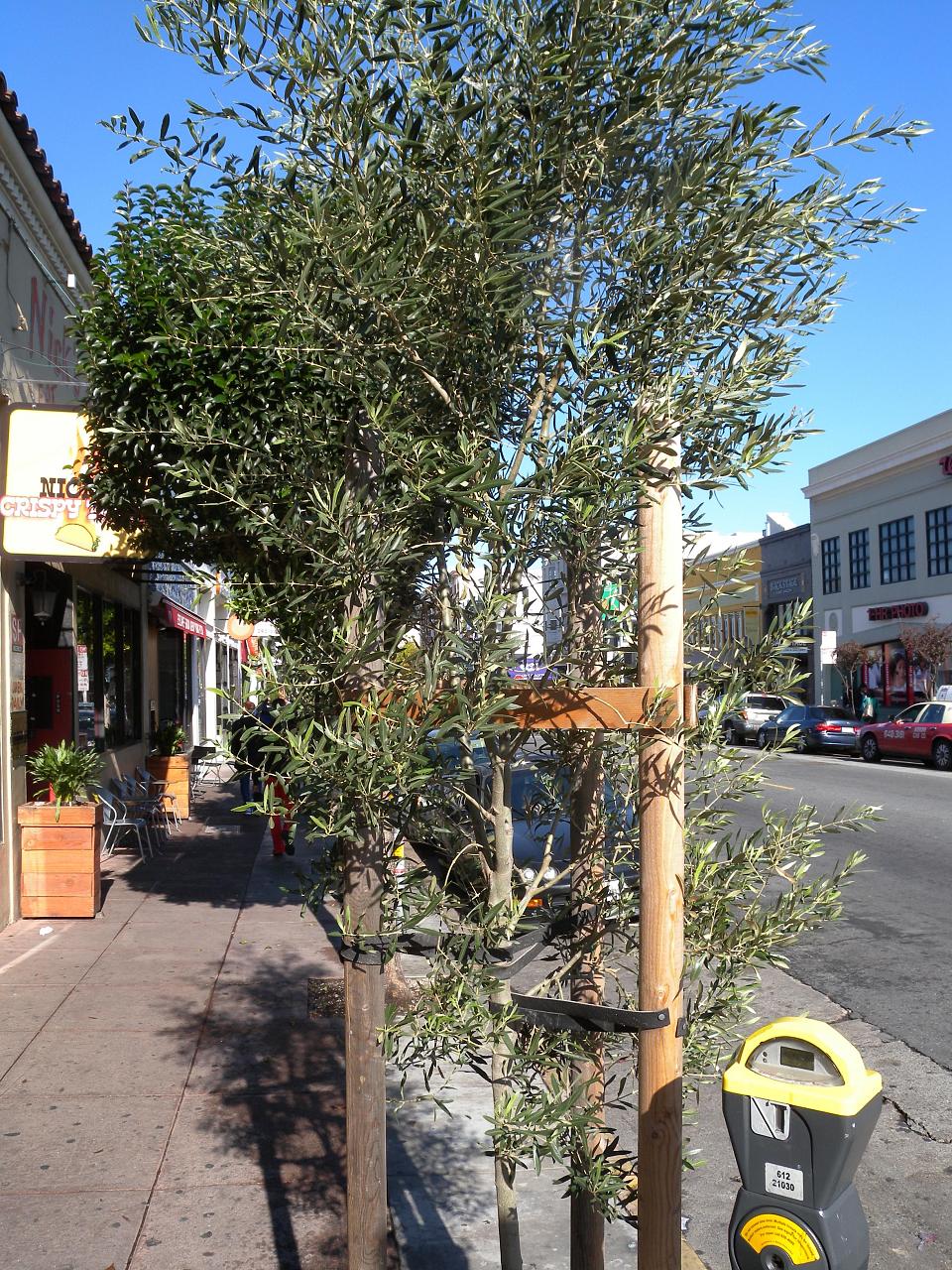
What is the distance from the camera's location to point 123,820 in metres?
11.7

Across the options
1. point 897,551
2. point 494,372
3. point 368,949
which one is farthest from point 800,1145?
point 897,551

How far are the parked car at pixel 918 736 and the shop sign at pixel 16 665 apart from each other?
20.3 metres

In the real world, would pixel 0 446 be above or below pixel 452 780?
above

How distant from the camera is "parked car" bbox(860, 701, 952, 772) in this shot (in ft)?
80.9

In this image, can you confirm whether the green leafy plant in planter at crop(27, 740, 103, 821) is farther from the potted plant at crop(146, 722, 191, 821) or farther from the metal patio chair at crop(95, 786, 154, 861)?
the potted plant at crop(146, 722, 191, 821)

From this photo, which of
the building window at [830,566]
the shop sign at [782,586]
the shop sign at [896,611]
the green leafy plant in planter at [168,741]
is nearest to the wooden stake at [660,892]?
the green leafy plant in planter at [168,741]

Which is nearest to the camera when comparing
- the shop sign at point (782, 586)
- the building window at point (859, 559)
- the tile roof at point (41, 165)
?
the tile roof at point (41, 165)

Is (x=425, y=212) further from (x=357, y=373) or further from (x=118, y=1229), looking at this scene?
(x=118, y=1229)

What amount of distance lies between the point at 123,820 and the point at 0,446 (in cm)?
448

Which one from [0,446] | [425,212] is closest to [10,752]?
[0,446]

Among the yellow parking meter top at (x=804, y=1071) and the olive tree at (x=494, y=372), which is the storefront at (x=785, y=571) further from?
A: the yellow parking meter top at (x=804, y=1071)

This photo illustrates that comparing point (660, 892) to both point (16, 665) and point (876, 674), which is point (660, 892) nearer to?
point (16, 665)

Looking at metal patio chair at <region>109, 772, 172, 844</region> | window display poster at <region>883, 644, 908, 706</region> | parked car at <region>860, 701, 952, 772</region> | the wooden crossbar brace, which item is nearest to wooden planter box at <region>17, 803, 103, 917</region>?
metal patio chair at <region>109, 772, 172, 844</region>

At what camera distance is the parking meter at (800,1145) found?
2.06m
